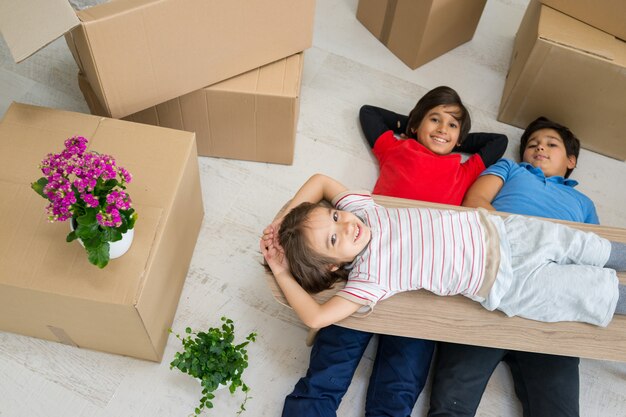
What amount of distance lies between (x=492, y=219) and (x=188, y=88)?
867 millimetres

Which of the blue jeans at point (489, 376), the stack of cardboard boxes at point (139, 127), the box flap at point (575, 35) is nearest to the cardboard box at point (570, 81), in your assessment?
the box flap at point (575, 35)

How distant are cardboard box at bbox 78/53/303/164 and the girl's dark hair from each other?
0.46 m

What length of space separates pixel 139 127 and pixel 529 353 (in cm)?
115

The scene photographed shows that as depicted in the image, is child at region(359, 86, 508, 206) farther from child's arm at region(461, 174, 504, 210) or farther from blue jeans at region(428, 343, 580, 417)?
blue jeans at region(428, 343, 580, 417)

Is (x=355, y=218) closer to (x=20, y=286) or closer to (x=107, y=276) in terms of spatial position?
(x=107, y=276)

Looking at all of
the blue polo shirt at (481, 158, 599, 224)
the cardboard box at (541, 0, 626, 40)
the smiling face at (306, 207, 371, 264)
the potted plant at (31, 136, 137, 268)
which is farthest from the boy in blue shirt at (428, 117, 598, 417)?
the potted plant at (31, 136, 137, 268)

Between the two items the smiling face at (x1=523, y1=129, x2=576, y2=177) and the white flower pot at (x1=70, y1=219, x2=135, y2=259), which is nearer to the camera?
Answer: the white flower pot at (x1=70, y1=219, x2=135, y2=259)

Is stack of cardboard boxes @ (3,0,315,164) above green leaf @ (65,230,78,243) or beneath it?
above

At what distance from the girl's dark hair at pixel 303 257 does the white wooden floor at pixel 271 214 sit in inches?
12.9

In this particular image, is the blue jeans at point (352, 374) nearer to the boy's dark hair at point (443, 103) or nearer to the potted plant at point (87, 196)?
the potted plant at point (87, 196)

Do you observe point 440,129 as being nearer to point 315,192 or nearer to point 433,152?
point 433,152

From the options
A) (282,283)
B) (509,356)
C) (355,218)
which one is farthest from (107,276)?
(509,356)

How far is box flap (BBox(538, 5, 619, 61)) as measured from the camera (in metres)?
1.68

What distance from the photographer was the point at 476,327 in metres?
1.24
